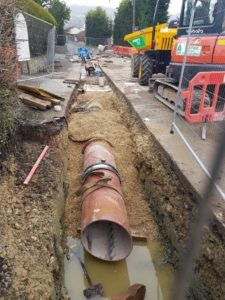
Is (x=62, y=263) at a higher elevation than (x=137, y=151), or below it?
below

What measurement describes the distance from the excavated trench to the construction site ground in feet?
0.04

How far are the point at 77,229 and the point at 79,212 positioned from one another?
45 cm

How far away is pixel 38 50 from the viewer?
12234 mm

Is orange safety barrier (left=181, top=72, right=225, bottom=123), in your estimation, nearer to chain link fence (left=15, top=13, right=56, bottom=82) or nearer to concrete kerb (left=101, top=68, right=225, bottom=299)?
concrete kerb (left=101, top=68, right=225, bottom=299)

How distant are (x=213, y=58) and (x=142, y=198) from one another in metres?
3.16

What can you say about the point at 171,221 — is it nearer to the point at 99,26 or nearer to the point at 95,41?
the point at 95,41

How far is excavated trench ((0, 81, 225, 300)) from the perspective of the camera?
331cm

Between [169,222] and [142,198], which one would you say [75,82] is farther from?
[169,222]

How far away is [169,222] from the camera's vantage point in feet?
15.4

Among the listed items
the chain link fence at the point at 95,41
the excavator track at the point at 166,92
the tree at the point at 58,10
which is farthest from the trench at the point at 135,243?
the chain link fence at the point at 95,41

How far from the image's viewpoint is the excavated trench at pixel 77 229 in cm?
331

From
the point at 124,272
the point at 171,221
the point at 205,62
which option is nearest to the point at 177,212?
the point at 171,221

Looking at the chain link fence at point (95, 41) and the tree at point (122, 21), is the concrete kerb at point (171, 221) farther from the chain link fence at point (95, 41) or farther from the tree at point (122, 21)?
the tree at point (122, 21)

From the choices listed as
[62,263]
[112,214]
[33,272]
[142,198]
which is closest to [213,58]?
[142,198]
